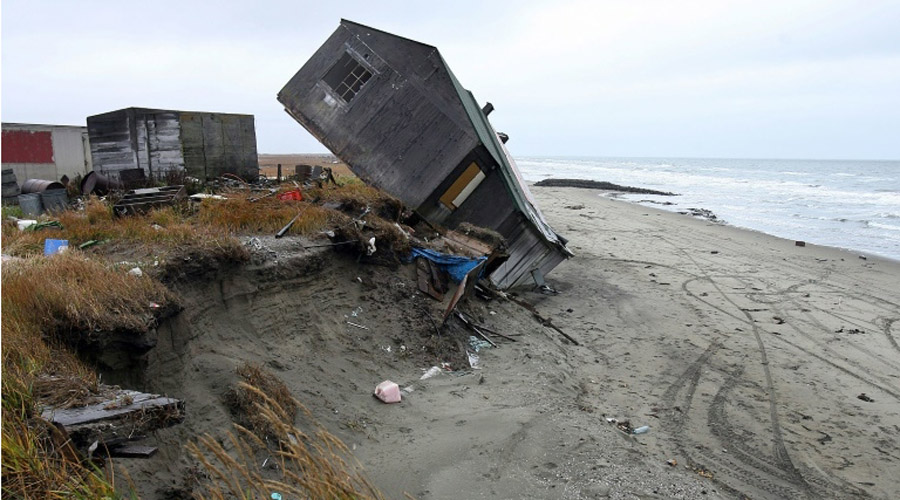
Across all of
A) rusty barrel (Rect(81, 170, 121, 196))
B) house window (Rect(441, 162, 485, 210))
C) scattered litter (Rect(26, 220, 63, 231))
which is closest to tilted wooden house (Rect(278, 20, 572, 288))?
house window (Rect(441, 162, 485, 210))

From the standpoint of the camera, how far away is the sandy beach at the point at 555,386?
591cm

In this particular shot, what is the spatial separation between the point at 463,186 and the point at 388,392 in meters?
7.29

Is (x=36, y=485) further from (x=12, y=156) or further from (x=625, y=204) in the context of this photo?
(x=625, y=204)

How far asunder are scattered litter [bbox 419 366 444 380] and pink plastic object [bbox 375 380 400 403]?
77 cm

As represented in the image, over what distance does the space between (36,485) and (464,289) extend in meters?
7.44

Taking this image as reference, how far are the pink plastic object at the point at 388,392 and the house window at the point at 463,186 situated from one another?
7024 millimetres

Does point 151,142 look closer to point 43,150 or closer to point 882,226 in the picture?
point 43,150

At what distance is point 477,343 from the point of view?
9.84 metres

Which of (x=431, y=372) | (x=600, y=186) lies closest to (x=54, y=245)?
(x=431, y=372)

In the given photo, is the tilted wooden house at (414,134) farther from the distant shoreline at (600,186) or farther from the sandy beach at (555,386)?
the distant shoreline at (600,186)

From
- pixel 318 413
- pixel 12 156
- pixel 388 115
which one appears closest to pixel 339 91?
pixel 388 115

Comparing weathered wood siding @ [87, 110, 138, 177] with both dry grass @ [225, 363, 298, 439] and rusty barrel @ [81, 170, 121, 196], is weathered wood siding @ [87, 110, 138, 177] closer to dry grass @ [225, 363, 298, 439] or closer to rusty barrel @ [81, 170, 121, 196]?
rusty barrel @ [81, 170, 121, 196]

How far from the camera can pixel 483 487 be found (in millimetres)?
5613

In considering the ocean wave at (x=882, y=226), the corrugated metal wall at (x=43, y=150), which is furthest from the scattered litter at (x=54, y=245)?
the ocean wave at (x=882, y=226)
